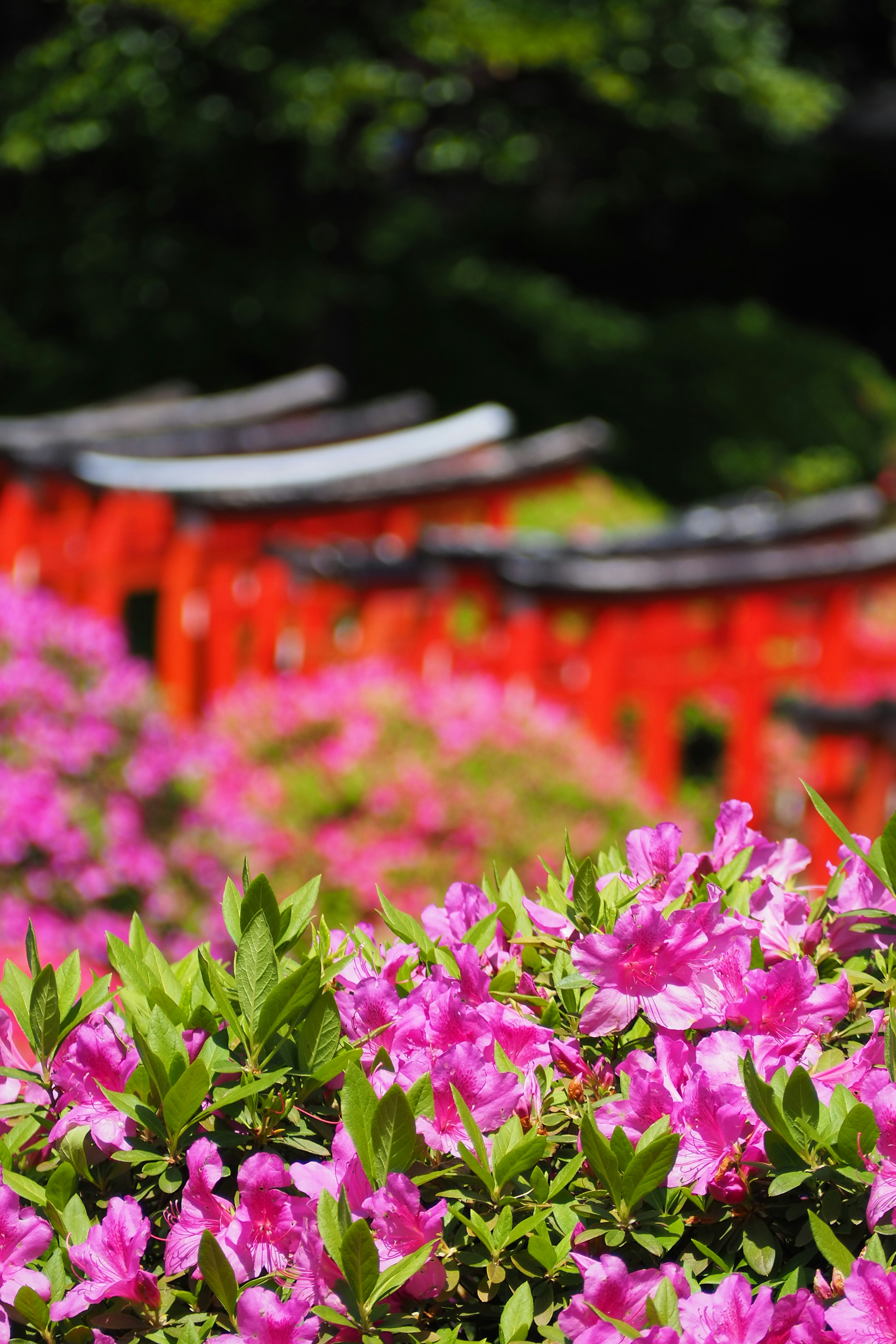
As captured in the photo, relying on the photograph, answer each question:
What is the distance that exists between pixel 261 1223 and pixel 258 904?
0.27 m

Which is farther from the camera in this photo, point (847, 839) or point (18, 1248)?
point (847, 839)

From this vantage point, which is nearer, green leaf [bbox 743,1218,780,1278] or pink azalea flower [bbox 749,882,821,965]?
green leaf [bbox 743,1218,780,1278]

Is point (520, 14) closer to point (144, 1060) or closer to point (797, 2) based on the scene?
point (797, 2)

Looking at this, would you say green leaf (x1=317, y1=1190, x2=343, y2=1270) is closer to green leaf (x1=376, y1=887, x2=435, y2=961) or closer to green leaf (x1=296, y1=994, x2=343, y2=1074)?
green leaf (x1=296, y1=994, x2=343, y2=1074)

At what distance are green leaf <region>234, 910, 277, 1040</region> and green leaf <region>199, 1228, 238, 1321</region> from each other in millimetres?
190

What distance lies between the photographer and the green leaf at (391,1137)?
3.75 ft

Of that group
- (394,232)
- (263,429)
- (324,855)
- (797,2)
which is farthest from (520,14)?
(324,855)

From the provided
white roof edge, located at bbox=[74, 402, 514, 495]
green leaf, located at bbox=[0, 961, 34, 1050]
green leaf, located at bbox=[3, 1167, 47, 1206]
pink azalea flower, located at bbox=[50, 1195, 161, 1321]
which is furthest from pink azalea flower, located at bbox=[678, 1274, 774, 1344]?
white roof edge, located at bbox=[74, 402, 514, 495]

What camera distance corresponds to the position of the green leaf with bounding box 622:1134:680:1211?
3.75ft

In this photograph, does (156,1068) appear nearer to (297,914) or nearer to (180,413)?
(297,914)

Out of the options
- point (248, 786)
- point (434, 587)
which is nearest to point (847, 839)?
point (248, 786)

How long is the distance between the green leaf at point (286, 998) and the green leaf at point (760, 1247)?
1.37ft

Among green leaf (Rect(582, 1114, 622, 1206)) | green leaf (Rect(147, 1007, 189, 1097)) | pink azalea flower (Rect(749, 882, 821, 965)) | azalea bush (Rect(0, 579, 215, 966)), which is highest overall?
green leaf (Rect(147, 1007, 189, 1097))

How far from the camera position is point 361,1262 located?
109cm
